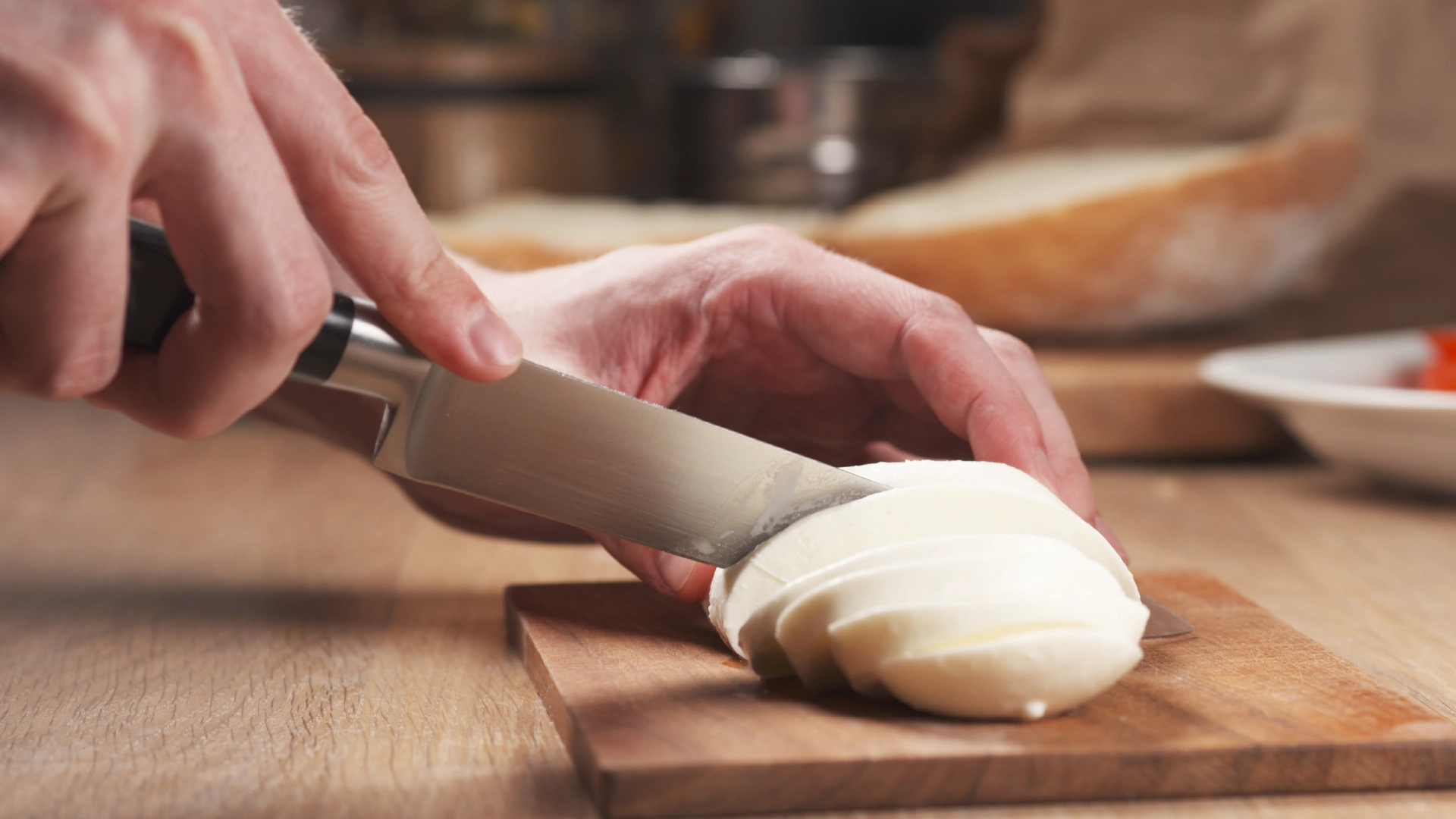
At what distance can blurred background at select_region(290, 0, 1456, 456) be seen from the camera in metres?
1.99

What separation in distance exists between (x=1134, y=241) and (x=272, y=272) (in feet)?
4.90

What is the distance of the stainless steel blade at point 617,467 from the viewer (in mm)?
908

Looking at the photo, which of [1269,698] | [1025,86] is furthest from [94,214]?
[1025,86]

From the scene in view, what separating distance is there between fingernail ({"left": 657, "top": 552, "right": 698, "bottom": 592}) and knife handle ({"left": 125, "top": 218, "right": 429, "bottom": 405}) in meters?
0.25

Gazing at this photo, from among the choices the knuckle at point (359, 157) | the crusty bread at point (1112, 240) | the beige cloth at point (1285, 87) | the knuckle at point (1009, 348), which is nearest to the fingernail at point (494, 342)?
the knuckle at point (359, 157)

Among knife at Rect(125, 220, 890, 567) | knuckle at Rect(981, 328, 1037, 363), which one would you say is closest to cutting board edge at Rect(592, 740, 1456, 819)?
knife at Rect(125, 220, 890, 567)

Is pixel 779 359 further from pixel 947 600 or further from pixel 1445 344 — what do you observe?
pixel 1445 344

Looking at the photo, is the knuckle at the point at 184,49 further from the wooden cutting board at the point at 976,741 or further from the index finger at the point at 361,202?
the wooden cutting board at the point at 976,741

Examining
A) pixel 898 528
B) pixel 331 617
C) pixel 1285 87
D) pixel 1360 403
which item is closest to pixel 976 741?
pixel 898 528

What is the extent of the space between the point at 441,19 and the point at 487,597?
216 cm

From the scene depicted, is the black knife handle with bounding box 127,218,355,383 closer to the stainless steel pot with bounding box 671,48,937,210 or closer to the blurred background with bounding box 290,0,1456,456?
the blurred background with bounding box 290,0,1456,456

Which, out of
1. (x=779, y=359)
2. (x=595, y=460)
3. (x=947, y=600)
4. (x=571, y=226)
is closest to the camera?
(x=947, y=600)

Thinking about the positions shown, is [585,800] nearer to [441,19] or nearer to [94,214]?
[94,214]

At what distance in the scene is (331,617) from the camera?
1.17 metres
